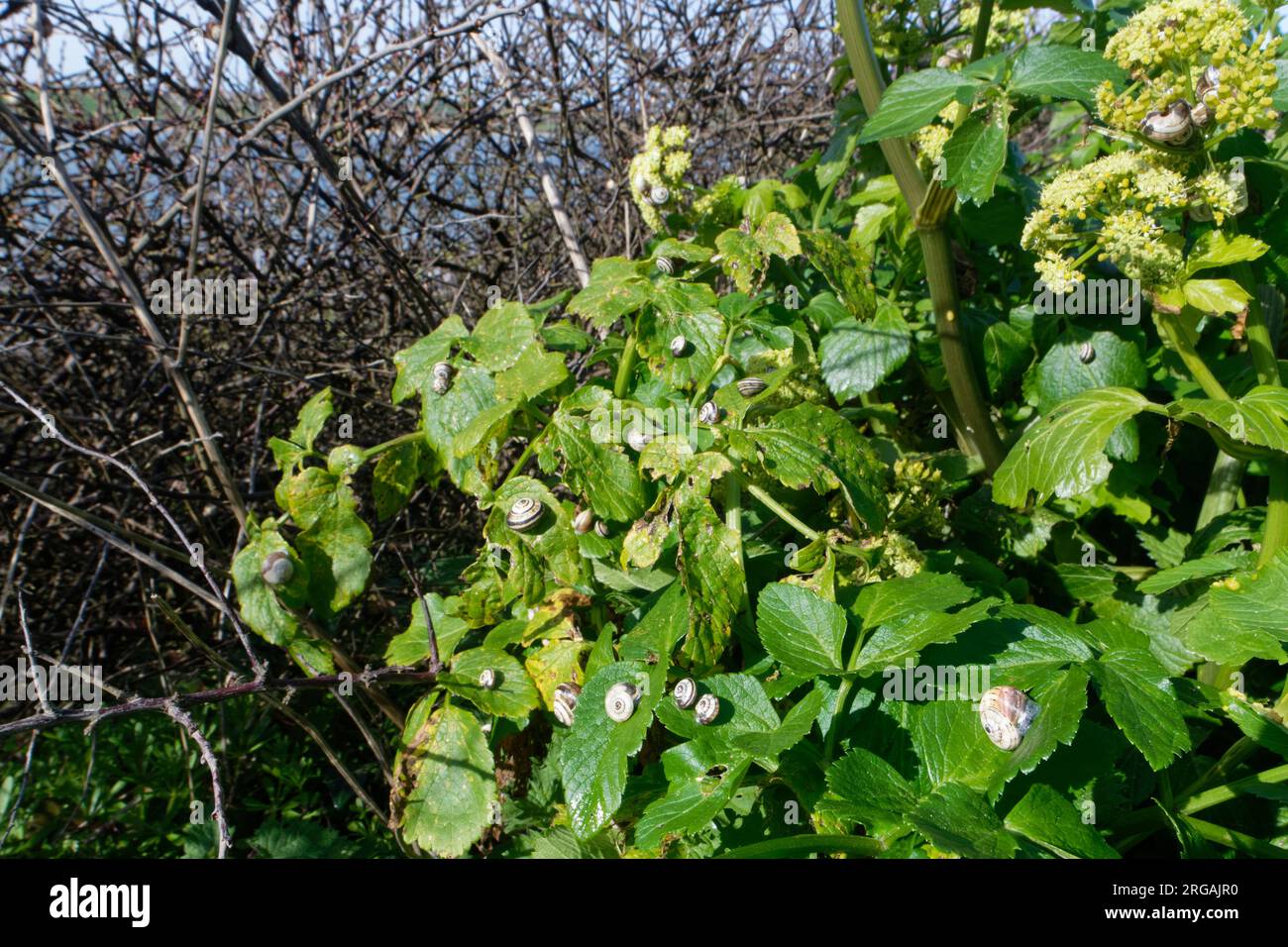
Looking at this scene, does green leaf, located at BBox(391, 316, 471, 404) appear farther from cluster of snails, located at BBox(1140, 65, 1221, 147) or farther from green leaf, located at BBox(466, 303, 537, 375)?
cluster of snails, located at BBox(1140, 65, 1221, 147)

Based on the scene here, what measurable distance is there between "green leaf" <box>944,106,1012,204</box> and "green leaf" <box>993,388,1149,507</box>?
17.4 inches

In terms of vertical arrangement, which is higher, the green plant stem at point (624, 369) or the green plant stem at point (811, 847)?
the green plant stem at point (624, 369)

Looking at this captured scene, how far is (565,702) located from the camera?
5.52 ft

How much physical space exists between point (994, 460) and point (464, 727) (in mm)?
1388

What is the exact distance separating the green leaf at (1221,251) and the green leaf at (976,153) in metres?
0.36

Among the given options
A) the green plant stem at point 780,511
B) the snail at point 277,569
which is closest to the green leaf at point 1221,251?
the green plant stem at point 780,511

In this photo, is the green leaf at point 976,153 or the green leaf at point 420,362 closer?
the green leaf at point 976,153

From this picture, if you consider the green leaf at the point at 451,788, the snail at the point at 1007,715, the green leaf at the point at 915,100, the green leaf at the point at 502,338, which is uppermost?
the green leaf at the point at 915,100

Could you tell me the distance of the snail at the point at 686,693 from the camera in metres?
1.44

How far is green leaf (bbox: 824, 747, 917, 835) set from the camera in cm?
121

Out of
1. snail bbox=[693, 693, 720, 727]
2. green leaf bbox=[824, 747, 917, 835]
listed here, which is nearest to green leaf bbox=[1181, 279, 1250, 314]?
green leaf bbox=[824, 747, 917, 835]

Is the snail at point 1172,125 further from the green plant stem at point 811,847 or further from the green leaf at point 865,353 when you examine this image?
the green plant stem at point 811,847

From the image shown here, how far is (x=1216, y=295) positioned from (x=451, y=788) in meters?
1.62
